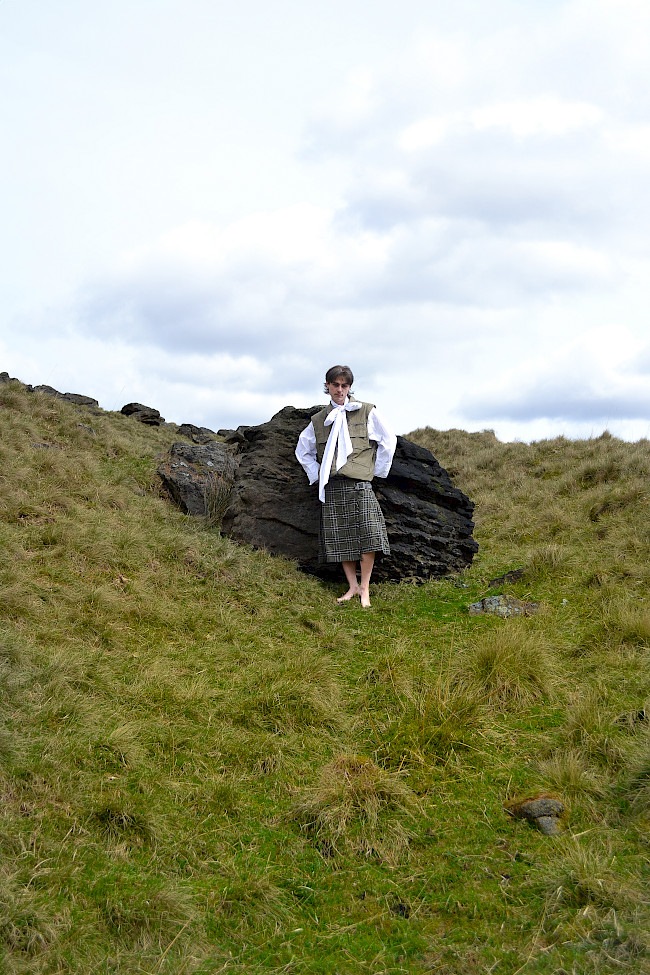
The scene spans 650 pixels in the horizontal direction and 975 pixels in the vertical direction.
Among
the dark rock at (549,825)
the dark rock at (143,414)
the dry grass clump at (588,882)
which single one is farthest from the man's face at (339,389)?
the dark rock at (143,414)

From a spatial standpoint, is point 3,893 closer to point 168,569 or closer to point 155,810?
point 155,810

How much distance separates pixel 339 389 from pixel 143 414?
10075mm

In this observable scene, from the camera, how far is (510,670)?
213 inches

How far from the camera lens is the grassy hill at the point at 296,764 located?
295cm

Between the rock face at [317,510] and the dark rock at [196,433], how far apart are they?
744 cm

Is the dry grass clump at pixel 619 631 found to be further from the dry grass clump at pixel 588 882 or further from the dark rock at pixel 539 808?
the dry grass clump at pixel 588 882

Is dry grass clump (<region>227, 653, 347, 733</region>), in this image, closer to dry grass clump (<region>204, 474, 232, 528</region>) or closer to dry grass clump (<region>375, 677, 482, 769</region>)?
dry grass clump (<region>375, 677, 482, 769</region>)

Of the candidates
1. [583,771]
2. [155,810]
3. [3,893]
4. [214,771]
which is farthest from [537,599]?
[3,893]

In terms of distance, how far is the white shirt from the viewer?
886 cm

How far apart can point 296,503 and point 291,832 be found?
19.8 feet

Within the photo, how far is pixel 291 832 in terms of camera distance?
12.2 feet

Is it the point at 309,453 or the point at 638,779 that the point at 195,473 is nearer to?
the point at 309,453

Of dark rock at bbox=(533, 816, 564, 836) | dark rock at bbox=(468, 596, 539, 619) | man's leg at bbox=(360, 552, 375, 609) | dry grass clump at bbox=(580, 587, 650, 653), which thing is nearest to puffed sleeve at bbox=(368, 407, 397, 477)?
man's leg at bbox=(360, 552, 375, 609)

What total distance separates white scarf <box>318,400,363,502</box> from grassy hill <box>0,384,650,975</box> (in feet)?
4.36
